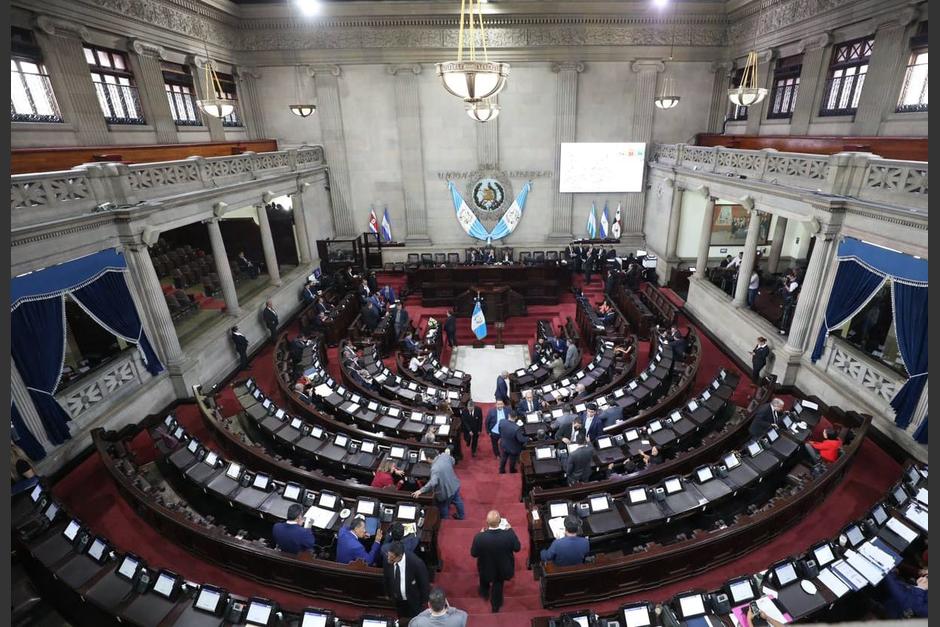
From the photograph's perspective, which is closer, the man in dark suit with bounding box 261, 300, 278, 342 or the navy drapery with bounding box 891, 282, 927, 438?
the navy drapery with bounding box 891, 282, 927, 438

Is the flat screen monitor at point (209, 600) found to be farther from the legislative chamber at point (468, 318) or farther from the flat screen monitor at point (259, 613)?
the flat screen monitor at point (259, 613)

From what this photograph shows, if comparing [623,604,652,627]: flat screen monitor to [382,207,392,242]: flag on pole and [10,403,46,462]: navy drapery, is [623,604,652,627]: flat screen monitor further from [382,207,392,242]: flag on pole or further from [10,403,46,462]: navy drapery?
[382,207,392,242]: flag on pole

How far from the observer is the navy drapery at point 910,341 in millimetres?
7426

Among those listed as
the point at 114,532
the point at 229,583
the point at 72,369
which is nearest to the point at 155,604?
the point at 229,583

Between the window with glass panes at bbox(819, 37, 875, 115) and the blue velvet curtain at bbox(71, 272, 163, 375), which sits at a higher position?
the window with glass panes at bbox(819, 37, 875, 115)

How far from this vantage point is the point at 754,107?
1570 centimetres

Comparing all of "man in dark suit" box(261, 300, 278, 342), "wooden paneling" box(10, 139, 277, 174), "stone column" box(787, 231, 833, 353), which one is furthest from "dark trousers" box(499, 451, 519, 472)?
"wooden paneling" box(10, 139, 277, 174)

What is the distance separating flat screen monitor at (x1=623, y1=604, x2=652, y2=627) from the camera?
4.40 metres

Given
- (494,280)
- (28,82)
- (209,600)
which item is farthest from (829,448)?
(28,82)

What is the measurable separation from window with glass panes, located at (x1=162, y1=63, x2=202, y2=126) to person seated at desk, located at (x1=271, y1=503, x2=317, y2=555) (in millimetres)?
14070

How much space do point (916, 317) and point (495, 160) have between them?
1405cm

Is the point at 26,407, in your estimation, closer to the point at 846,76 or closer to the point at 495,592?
the point at 495,592

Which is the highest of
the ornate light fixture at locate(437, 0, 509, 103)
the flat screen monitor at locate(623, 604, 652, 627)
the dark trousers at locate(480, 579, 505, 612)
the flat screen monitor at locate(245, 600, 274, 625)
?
the ornate light fixture at locate(437, 0, 509, 103)

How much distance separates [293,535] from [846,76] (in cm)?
1681
